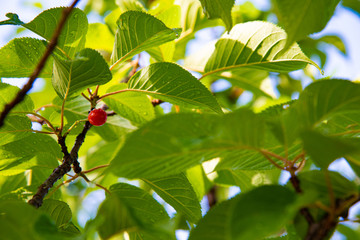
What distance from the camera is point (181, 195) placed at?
3.60 ft

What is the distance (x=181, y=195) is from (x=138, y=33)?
0.51 m

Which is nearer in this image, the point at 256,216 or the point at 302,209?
the point at 256,216

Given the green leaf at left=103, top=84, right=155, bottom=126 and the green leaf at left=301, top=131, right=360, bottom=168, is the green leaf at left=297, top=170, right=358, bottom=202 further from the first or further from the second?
the green leaf at left=103, top=84, right=155, bottom=126

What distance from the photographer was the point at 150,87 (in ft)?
3.72

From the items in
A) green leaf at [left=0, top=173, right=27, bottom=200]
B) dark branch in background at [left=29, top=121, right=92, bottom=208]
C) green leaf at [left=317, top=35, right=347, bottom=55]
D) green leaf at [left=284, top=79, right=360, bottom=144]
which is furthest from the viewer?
green leaf at [left=317, top=35, right=347, bottom=55]

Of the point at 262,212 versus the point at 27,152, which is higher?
the point at 262,212

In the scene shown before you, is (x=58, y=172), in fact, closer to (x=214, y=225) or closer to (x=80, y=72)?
(x=80, y=72)

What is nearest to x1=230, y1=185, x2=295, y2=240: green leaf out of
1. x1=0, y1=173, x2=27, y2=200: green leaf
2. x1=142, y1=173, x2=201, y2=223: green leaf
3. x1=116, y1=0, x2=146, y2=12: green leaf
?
x1=142, y1=173, x2=201, y2=223: green leaf

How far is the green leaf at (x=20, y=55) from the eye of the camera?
1081 mm

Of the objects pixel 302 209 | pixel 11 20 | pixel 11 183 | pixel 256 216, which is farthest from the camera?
pixel 11 183

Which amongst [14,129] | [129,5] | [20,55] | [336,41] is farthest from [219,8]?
[336,41]

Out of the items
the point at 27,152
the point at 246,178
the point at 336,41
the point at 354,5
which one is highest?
the point at 354,5

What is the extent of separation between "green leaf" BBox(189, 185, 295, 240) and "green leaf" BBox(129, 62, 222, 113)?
1.58 feet

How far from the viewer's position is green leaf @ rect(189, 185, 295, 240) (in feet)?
1.83
